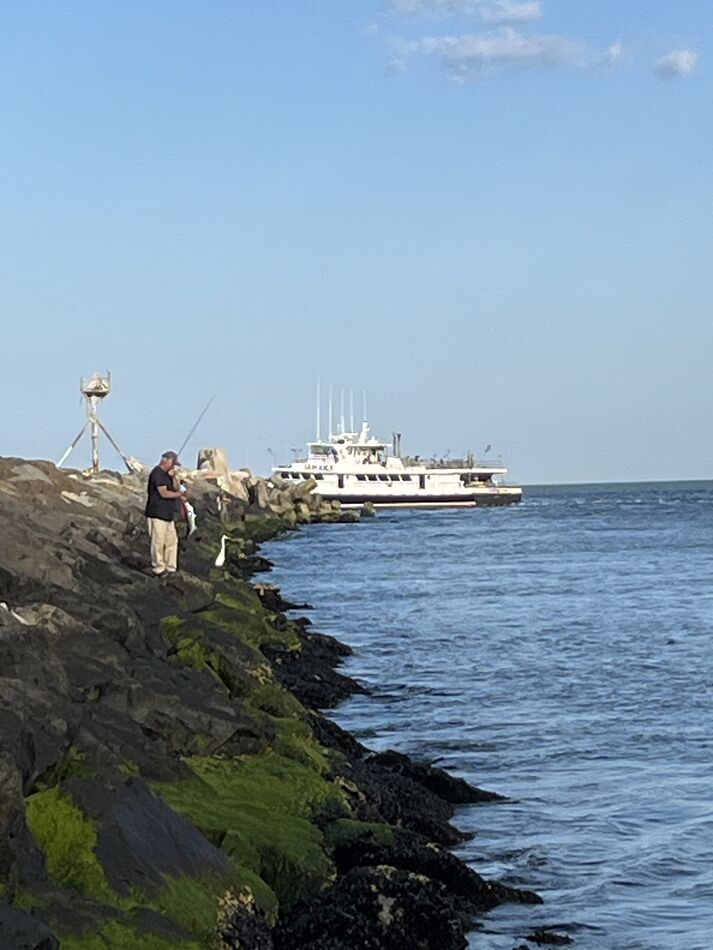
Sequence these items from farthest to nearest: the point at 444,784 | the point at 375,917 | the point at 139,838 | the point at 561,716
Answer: the point at 561,716 → the point at 444,784 → the point at 375,917 → the point at 139,838

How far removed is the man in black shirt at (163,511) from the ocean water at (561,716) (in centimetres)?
295

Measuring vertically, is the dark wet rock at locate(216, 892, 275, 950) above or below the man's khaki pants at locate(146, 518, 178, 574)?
below

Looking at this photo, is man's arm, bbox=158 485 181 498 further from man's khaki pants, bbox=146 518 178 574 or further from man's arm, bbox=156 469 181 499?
man's khaki pants, bbox=146 518 178 574

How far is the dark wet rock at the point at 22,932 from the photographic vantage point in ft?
19.4

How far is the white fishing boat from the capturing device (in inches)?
3802

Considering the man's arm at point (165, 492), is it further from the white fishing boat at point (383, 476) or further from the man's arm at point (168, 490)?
the white fishing boat at point (383, 476)

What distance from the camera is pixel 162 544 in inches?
828

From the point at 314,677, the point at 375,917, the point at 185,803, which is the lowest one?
the point at 314,677

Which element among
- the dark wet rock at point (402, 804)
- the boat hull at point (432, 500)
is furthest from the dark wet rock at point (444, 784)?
the boat hull at point (432, 500)

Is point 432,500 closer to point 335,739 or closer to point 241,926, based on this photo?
point 335,739

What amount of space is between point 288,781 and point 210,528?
3508cm

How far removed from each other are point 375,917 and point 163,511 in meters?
13.2

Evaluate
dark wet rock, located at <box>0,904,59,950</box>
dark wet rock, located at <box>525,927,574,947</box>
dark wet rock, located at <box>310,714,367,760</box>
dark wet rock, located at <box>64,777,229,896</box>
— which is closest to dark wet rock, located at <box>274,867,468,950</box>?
dark wet rock, located at <box>64,777,229,896</box>

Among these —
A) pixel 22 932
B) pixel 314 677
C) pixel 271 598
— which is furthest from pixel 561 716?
pixel 22 932
